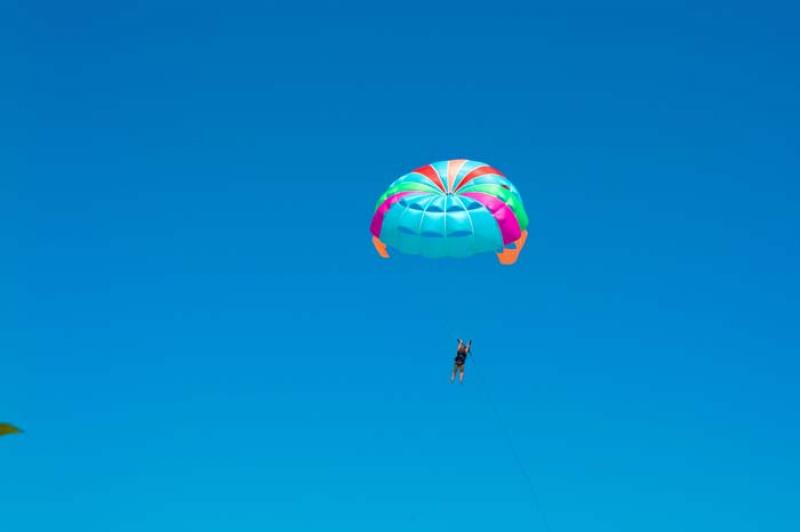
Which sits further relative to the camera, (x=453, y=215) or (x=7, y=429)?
(x=453, y=215)

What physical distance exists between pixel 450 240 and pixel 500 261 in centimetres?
277

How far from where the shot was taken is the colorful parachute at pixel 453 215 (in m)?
33.2

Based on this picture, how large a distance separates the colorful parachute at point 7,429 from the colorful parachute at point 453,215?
94.0 feet

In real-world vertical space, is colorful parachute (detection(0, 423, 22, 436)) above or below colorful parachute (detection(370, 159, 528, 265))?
below

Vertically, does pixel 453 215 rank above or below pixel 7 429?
above

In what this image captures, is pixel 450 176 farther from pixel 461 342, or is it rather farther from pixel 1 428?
pixel 1 428

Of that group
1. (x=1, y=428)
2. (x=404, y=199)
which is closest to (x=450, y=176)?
(x=404, y=199)

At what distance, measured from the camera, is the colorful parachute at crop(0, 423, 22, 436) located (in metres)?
4.69

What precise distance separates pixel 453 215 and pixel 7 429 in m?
28.9

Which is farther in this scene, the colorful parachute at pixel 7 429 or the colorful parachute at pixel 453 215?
the colorful parachute at pixel 453 215

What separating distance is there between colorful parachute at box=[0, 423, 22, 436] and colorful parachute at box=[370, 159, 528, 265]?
1128 inches

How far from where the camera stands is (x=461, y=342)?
3478 centimetres

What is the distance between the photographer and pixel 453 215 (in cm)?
3319

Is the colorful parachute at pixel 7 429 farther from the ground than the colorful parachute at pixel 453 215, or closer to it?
closer to it
